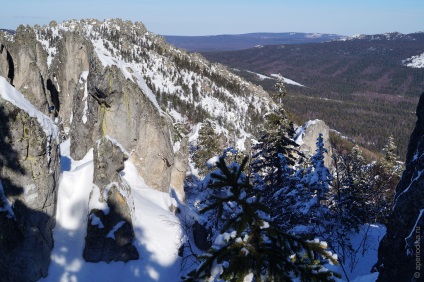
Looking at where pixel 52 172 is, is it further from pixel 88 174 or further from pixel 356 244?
pixel 356 244

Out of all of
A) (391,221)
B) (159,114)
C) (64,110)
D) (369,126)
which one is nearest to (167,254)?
(159,114)

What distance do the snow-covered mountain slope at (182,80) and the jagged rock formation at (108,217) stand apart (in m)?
88.2

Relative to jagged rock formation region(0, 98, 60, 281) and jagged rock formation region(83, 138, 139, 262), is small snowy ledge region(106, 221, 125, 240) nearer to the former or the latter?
jagged rock formation region(83, 138, 139, 262)

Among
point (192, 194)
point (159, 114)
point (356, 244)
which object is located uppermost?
point (159, 114)

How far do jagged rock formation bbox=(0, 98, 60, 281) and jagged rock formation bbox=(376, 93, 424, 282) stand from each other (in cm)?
1118

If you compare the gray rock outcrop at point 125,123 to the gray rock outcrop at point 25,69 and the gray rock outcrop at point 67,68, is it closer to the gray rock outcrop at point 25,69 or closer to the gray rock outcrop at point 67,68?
the gray rock outcrop at point 25,69

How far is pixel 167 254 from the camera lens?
47.8 ft

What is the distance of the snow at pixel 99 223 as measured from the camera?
13000 millimetres

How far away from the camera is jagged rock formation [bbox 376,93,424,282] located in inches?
334

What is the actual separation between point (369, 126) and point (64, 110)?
166 m

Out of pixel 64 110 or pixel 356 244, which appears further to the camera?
pixel 64 110

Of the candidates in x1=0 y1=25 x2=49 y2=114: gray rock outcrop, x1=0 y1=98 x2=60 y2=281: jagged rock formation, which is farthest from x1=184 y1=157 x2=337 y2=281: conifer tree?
x1=0 y1=25 x2=49 y2=114: gray rock outcrop

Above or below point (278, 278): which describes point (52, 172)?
below

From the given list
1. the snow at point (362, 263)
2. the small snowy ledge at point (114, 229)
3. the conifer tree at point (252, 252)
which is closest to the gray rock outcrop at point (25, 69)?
the small snowy ledge at point (114, 229)
